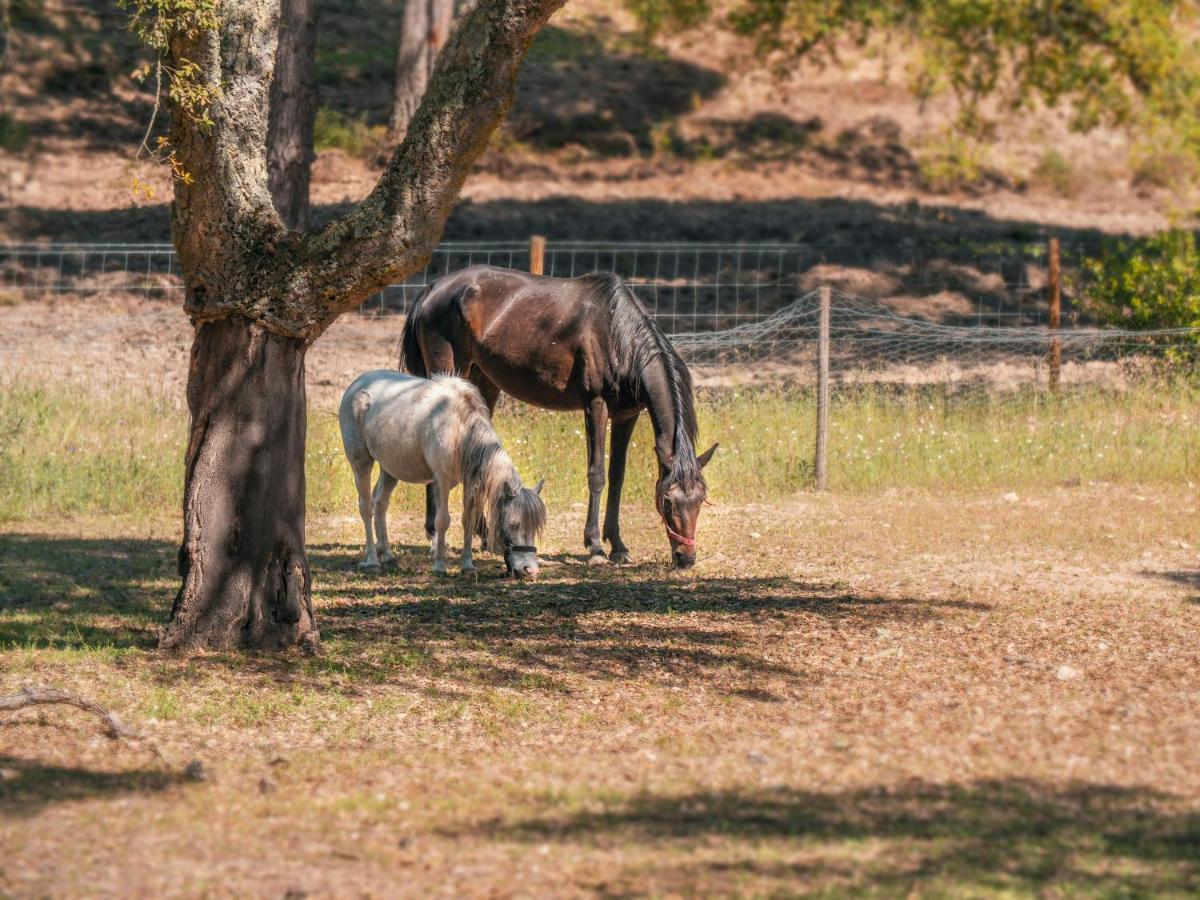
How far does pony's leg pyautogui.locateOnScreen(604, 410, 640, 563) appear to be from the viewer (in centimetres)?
1149

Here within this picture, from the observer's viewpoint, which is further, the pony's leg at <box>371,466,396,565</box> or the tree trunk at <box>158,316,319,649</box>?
the pony's leg at <box>371,466,396,565</box>

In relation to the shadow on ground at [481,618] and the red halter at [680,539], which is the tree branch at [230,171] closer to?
the shadow on ground at [481,618]

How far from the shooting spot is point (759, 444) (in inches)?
586

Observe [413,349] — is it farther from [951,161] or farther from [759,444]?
[951,161]

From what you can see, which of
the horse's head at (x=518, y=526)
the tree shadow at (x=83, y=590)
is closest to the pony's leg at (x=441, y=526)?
the horse's head at (x=518, y=526)

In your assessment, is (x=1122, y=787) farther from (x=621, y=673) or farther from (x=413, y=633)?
(x=413, y=633)

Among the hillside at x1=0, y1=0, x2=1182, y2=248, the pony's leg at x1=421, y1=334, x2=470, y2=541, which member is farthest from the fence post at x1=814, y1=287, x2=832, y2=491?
the hillside at x1=0, y1=0, x2=1182, y2=248

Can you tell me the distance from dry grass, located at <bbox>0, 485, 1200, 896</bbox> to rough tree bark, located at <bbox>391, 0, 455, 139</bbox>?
1461 centimetres

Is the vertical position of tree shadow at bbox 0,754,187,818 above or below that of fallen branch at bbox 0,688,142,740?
below

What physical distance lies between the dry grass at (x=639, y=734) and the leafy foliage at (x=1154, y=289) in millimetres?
6552

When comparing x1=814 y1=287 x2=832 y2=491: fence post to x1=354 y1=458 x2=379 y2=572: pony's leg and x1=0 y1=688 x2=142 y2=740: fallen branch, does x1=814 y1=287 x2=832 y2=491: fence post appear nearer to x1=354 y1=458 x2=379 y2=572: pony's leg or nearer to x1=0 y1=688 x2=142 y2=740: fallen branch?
x1=354 y1=458 x2=379 y2=572: pony's leg

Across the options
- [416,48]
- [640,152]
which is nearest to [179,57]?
[416,48]

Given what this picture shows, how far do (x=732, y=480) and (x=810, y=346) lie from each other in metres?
5.66

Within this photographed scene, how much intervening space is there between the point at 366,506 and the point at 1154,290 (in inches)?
390
